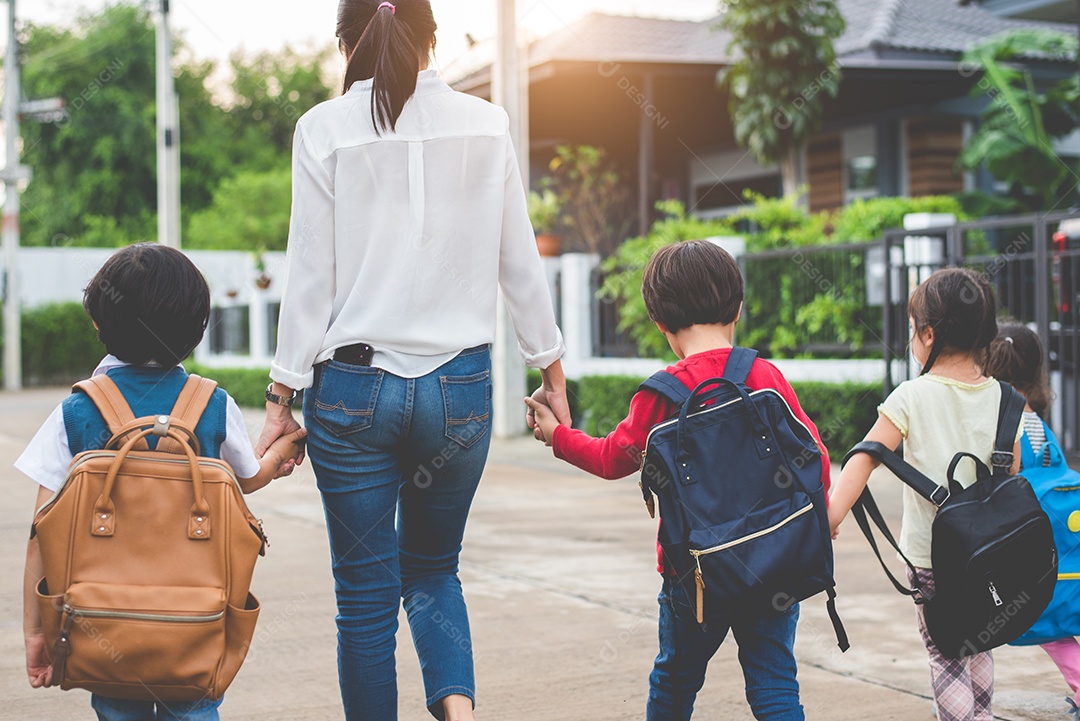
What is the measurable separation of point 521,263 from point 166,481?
0.98 meters

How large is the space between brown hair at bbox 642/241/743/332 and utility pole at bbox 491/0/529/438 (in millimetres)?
9077

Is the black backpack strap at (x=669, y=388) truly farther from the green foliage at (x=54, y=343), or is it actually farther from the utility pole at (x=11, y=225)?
the green foliage at (x=54, y=343)

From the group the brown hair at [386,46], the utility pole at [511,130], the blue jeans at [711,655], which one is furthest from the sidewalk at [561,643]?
the utility pole at [511,130]

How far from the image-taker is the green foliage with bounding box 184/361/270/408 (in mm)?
19141

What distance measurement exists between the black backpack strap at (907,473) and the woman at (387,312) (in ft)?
3.03

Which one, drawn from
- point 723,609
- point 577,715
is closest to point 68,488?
point 723,609

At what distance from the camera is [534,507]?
8.01m

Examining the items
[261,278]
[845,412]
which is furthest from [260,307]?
[845,412]

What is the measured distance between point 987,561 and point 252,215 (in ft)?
133

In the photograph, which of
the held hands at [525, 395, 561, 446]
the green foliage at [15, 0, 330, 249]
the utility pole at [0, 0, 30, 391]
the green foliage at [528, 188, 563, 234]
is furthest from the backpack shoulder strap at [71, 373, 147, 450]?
the green foliage at [15, 0, 330, 249]

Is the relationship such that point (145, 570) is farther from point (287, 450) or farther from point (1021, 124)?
point (1021, 124)

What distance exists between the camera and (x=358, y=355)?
8.48 feet

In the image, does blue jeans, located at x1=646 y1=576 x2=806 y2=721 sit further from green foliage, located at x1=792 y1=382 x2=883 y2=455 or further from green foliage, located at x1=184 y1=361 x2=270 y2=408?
green foliage, located at x1=184 y1=361 x2=270 y2=408

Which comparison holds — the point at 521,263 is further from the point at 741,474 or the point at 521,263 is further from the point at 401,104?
the point at 741,474
